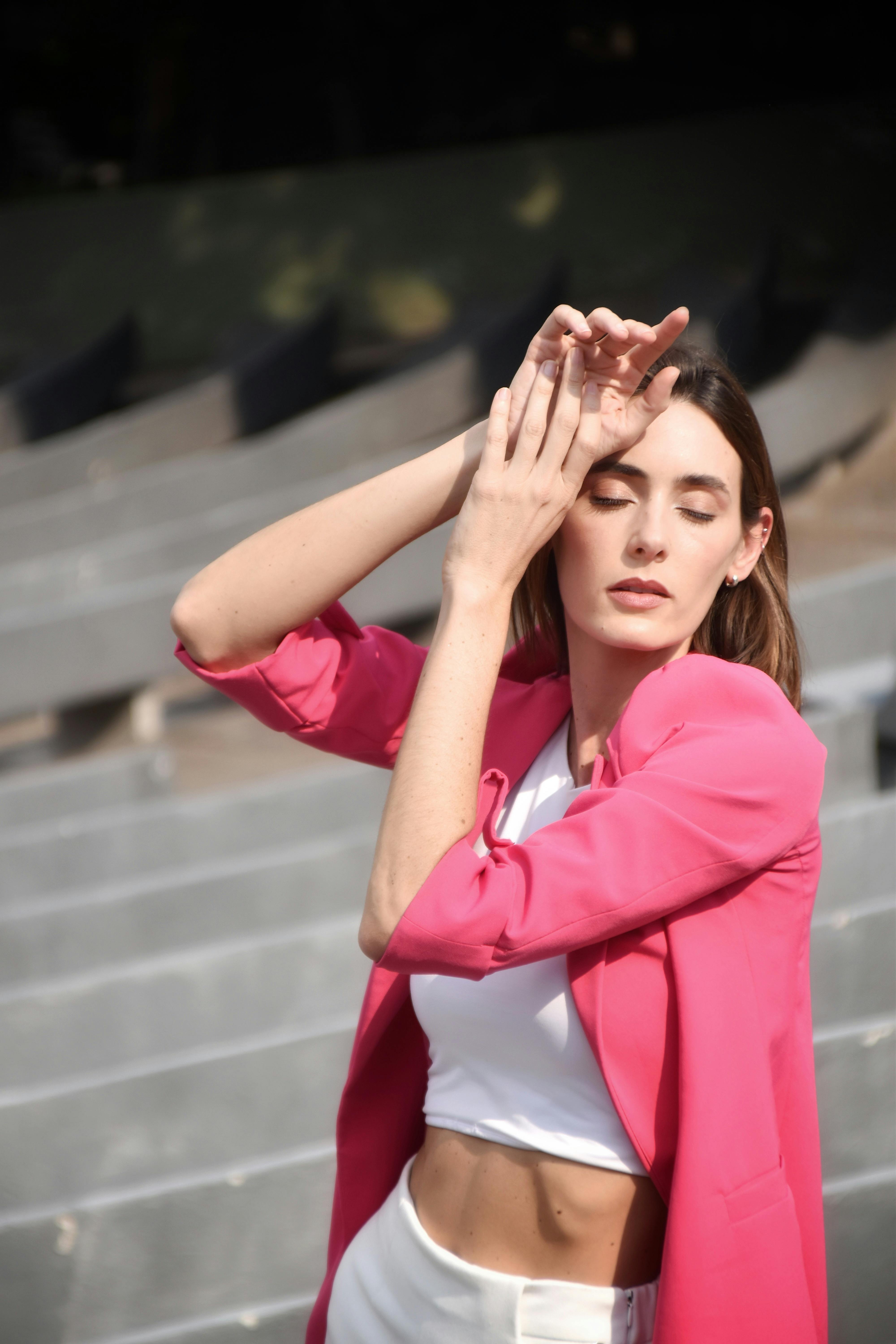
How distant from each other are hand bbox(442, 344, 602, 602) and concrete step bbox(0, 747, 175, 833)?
2.78 m

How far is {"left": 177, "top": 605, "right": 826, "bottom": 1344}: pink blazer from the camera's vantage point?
3.85 ft

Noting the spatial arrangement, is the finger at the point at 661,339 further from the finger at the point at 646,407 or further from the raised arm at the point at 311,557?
the raised arm at the point at 311,557

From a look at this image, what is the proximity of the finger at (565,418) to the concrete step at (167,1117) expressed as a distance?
1491 millimetres

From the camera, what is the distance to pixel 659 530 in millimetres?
1382

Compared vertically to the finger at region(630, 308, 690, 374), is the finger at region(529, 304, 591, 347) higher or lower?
higher

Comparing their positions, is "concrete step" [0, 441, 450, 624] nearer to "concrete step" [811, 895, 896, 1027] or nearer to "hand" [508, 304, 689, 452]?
"concrete step" [811, 895, 896, 1027]

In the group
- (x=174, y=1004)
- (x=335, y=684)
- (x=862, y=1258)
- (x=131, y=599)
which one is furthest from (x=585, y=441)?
(x=131, y=599)

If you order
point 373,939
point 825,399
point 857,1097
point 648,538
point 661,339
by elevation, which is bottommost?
point 857,1097

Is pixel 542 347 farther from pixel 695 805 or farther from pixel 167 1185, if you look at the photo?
pixel 167 1185

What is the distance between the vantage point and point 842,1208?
1.91 meters

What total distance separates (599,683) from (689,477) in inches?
10.3

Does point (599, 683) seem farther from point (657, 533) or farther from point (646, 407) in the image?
point (646, 407)

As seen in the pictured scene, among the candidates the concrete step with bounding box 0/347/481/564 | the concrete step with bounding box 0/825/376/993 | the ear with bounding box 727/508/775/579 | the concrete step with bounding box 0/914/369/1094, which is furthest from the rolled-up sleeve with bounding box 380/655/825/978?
the concrete step with bounding box 0/347/481/564

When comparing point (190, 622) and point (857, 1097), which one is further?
point (857, 1097)
